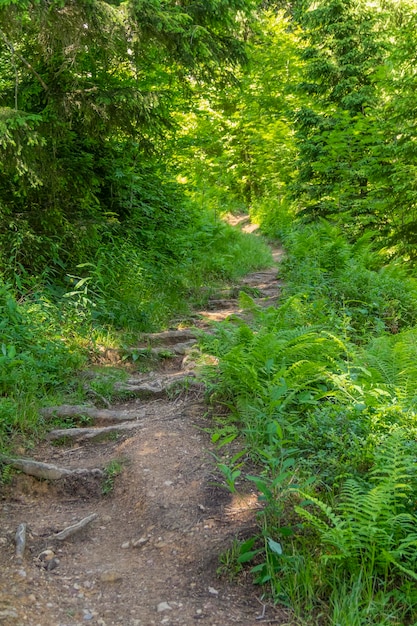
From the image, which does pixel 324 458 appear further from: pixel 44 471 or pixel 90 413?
pixel 90 413

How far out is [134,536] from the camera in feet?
10.7

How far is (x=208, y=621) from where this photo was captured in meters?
2.53

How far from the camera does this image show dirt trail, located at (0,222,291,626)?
262 cm

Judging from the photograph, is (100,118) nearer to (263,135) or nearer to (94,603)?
(94,603)

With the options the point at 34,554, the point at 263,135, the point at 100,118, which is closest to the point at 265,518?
the point at 34,554

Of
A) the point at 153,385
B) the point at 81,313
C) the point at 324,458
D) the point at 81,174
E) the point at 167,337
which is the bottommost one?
the point at 153,385

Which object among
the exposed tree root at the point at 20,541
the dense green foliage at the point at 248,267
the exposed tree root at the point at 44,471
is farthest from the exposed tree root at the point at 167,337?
the exposed tree root at the point at 20,541

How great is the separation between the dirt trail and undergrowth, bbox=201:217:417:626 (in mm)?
200

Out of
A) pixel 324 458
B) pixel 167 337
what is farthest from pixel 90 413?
pixel 324 458

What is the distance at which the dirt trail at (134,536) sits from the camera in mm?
2617

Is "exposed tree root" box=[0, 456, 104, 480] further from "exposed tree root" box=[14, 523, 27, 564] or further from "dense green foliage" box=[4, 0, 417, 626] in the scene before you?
"exposed tree root" box=[14, 523, 27, 564]

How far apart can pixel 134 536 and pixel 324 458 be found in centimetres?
129

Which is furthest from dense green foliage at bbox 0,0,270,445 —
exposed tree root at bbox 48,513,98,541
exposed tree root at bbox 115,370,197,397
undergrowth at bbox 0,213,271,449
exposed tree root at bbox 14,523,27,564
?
exposed tree root at bbox 48,513,98,541

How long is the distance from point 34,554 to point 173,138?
276 inches
